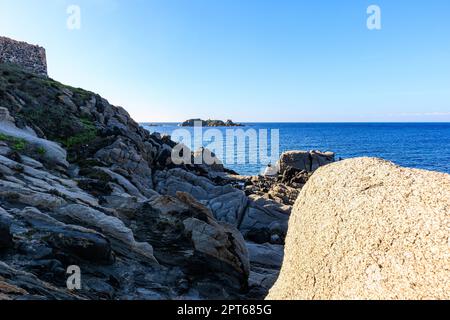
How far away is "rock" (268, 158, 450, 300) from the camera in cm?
532

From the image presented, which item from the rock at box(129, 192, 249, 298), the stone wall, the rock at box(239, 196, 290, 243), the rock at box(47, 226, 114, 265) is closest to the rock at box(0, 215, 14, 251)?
the rock at box(47, 226, 114, 265)

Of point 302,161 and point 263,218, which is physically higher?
point 302,161

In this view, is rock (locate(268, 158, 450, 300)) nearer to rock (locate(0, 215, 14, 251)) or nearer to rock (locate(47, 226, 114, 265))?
rock (locate(47, 226, 114, 265))

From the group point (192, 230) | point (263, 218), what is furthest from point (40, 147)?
point (263, 218)

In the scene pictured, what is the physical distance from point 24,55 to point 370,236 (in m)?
81.6

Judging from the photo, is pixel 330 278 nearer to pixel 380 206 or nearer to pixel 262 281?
pixel 380 206

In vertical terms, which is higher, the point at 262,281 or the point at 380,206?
the point at 380,206

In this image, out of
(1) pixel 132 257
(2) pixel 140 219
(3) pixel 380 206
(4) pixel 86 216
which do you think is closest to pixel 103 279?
(1) pixel 132 257

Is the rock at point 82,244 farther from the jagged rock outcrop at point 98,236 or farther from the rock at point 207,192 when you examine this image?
the rock at point 207,192

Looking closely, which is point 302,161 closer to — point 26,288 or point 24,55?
point 24,55

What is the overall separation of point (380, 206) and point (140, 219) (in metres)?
14.5

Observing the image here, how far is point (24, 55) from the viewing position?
72188 millimetres

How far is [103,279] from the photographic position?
12531mm

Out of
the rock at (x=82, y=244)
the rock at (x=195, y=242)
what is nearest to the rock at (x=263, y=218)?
the rock at (x=195, y=242)
